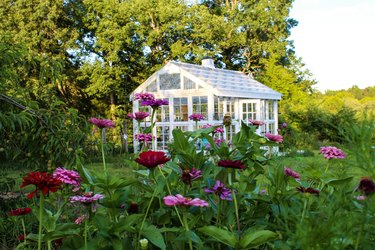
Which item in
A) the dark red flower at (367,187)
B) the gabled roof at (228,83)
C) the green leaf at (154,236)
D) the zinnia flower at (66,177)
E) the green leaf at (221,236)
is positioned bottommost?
the green leaf at (154,236)

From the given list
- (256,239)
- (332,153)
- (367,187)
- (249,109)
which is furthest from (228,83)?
(367,187)

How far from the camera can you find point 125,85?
16.2 meters

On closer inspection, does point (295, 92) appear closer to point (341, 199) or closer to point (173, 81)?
point (173, 81)

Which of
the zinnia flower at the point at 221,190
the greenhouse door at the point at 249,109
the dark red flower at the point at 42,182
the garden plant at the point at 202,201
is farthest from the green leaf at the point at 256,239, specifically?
the greenhouse door at the point at 249,109

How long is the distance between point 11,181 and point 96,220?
243cm

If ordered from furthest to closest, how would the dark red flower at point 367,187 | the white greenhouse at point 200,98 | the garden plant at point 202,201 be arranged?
the white greenhouse at point 200,98, the garden plant at point 202,201, the dark red flower at point 367,187

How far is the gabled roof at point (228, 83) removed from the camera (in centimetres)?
1174

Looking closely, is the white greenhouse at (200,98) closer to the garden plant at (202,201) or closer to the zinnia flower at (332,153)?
the zinnia flower at (332,153)

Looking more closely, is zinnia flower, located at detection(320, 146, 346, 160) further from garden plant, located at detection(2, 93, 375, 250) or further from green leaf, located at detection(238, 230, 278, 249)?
green leaf, located at detection(238, 230, 278, 249)

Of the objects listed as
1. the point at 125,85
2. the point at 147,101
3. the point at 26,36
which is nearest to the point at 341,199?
the point at 147,101

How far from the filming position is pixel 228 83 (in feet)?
41.1

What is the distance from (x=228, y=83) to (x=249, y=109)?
0.97 m

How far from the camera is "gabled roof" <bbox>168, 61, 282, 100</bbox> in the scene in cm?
1174

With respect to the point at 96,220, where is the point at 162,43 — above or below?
above
